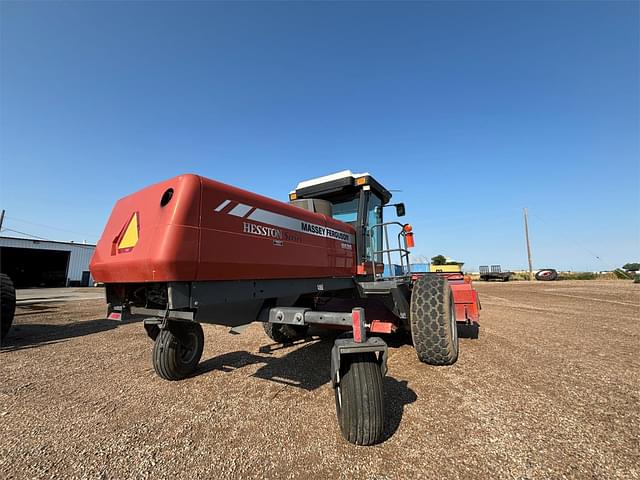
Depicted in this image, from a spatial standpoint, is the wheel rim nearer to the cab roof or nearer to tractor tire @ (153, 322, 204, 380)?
tractor tire @ (153, 322, 204, 380)

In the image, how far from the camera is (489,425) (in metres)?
2.65

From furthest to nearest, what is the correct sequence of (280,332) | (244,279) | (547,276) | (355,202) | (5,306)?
(547,276), (5,306), (280,332), (355,202), (244,279)

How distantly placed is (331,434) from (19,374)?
4.80 meters

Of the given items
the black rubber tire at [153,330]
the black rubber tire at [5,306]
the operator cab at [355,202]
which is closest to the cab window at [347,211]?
the operator cab at [355,202]

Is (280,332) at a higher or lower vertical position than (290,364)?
higher

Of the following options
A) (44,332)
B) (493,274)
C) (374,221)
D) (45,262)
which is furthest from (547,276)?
(45,262)

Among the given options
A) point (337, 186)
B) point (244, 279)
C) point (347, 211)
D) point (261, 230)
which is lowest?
point (244, 279)

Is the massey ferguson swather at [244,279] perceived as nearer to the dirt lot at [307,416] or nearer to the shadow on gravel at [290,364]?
the dirt lot at [307,416]

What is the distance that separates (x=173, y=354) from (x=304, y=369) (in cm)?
181

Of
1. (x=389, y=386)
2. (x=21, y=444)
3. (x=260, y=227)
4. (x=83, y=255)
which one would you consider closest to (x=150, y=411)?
(x=21, y=444)

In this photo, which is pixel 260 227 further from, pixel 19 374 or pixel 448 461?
pixel 19 374

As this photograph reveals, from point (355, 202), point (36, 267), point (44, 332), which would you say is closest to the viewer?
point (355, 202)

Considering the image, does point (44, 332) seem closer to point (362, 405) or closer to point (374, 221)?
point (374, 221)

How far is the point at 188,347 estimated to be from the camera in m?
4.19
